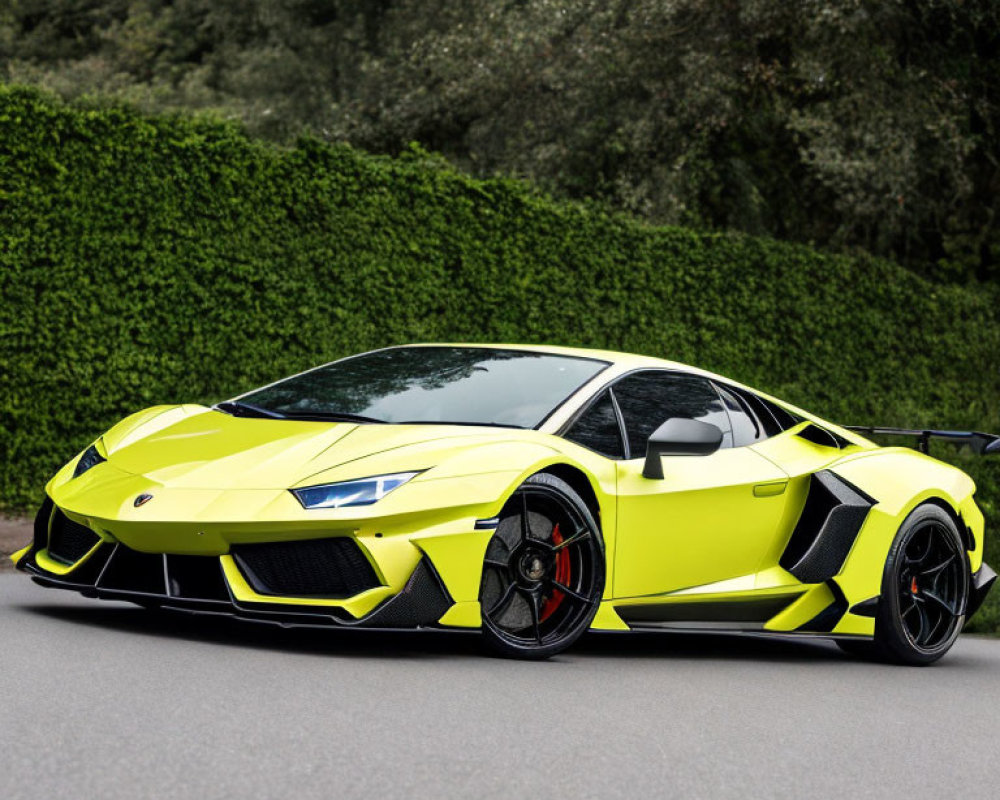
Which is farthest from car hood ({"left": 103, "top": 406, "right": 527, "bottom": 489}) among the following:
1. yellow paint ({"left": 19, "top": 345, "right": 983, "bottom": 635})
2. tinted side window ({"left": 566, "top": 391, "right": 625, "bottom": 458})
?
tinted side window ({"left": 566, "top": 391, "right": 625, "bottom": 458})

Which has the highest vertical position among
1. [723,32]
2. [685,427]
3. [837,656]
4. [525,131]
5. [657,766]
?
[723,32]

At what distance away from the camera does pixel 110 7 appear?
3428cm

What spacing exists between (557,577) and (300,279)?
6643 mm

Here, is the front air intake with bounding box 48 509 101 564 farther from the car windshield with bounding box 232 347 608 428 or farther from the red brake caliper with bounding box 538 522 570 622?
the red brake caliper with bounding box 538 522 570 622

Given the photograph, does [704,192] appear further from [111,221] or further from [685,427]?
[685,427]

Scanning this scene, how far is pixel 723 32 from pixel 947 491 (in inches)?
502

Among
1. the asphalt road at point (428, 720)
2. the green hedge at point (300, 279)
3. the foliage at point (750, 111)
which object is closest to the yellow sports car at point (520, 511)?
the asphalt road at point (428, 720)

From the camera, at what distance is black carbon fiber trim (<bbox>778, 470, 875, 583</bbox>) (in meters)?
7.06

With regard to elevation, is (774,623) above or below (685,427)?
below

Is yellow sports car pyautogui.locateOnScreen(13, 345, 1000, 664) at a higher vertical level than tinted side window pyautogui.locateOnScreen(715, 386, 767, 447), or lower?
lower

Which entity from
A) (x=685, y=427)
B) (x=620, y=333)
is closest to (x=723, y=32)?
(x=620, y=333)

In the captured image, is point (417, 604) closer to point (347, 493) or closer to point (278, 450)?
point (347, 493)

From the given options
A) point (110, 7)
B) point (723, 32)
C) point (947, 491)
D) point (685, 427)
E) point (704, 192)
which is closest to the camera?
point (685, 427)

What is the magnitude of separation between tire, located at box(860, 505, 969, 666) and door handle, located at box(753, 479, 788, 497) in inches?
27.3
